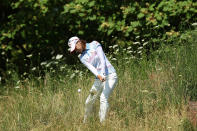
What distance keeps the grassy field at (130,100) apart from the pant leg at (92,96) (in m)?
0.13

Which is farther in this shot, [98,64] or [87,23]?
[87,23]

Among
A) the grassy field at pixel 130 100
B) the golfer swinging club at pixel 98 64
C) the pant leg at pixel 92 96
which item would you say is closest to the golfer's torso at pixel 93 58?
the golfer swinging club at pixel 98 64

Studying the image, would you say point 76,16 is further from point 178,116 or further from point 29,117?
point 178,116

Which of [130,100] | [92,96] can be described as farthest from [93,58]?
[130,100]

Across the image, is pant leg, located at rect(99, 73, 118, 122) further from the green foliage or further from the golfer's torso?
the green foliage

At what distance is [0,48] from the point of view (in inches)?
392

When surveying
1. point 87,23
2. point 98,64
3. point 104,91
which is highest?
point 87,23

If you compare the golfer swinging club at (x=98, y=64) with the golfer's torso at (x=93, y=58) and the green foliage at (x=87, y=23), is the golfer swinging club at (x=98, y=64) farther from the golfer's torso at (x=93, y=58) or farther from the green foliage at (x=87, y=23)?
the green foliage at (x=87, y=23)

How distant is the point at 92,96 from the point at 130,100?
816 millimetres

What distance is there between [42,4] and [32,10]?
456 millimetres

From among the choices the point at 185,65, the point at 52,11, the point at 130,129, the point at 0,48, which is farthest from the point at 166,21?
the point at 0,48

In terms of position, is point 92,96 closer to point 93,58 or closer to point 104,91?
point 104,91

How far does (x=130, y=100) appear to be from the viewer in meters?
6.91

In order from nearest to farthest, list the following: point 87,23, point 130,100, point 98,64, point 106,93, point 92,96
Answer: point 106,93, point 98,64, point 92,96, point 130,100, point 87,23
